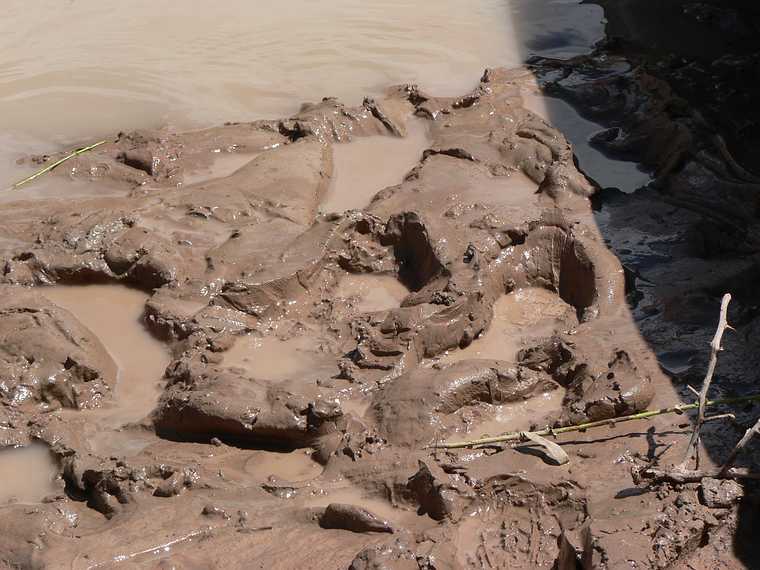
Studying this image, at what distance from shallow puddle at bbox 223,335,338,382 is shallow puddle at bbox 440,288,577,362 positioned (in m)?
0.55

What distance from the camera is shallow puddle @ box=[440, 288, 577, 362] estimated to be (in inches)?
172

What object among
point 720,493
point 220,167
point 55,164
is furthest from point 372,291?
point 55,164

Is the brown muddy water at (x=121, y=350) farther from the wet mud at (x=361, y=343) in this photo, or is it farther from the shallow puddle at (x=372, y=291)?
the shallow puddle at (x=372, y=291)

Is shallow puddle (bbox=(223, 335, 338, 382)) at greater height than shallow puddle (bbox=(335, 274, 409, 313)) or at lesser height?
lesser

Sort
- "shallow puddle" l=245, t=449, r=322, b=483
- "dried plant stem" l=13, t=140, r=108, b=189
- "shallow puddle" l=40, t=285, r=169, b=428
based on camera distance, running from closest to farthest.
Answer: "shallow puddle" l=245, t=449, r=322, b=483
"shallow puddle" l=40, t=285, r=169, b=428
"dried plant stem" l=13, t=140, r=108, b=189

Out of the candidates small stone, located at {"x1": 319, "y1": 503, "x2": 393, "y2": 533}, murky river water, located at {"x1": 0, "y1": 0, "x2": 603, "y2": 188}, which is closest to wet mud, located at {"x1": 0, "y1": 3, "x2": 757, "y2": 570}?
small stone, located at {"x1": 319, "y1": 503, "x2": 393, "y2": 533}

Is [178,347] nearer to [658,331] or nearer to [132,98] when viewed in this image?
[658,331]

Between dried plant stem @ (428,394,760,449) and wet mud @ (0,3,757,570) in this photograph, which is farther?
dried plant stem @ (428,394,760,449)

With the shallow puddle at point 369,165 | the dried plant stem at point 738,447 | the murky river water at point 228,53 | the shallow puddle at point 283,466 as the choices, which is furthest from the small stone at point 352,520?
the murky river water at point 228,53

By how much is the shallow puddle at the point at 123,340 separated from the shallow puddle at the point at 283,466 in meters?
0.61

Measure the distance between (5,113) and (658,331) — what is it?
16.0 feet

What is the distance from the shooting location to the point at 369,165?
19.9 feet

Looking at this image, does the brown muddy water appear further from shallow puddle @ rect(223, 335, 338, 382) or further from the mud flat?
shallow puddle @ rect(223, 335, 338, 382)

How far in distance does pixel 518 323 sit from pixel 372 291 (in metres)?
0.74
